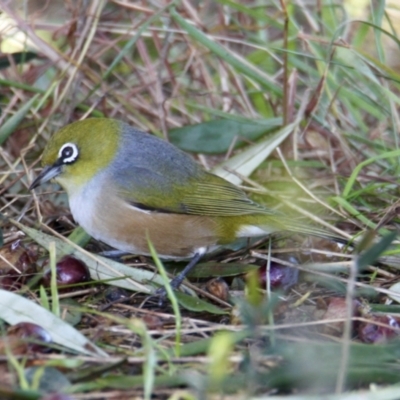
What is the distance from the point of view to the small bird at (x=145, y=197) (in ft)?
14.4

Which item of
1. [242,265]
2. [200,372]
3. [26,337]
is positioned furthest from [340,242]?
[26,337]

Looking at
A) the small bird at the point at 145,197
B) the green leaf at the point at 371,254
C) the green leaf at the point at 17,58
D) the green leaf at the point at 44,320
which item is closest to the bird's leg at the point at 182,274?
the small bird at the point at 145,197

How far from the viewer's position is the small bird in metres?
4.38

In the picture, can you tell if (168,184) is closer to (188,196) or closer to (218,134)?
(188,196)

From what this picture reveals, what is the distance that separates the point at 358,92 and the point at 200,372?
296 cm

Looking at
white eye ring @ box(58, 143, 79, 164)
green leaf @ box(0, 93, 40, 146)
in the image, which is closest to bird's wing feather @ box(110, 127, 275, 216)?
white eye ring @ box(58, 143, 79, 164)

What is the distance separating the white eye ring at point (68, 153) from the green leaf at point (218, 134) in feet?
3.61

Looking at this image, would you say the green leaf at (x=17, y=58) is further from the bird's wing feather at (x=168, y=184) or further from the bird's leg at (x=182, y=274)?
the bird's leg at (x=182, y=274)

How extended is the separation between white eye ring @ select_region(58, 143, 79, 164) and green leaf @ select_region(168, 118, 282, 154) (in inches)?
43.4

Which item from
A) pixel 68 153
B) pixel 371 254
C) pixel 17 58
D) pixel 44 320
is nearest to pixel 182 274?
pixel 68 153

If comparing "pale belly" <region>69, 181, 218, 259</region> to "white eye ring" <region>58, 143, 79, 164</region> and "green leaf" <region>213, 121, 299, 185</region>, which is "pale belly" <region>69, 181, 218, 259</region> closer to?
"white eye ring" <region>58, 143, 79, 164</region>

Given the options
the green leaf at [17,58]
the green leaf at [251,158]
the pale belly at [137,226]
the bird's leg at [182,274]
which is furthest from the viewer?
the green leaf at [17,58]

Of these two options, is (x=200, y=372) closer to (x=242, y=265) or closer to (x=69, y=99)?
(x=242, y=265)

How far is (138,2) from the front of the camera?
254 inches
